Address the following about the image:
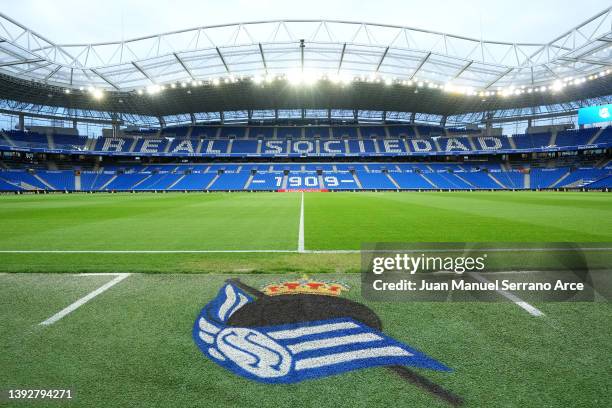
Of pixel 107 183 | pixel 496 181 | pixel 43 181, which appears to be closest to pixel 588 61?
pixel 496 181

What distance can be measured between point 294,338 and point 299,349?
20cm

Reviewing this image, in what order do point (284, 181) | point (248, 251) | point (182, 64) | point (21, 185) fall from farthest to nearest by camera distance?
point (284, 181) → point (21, 185) → point (182, 64) → point (248, 251)

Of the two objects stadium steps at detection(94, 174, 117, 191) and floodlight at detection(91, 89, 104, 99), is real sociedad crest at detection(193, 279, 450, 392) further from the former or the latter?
stadium steps at detection(94, 174, 117, 191)

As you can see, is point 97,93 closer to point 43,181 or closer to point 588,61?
point 43,181

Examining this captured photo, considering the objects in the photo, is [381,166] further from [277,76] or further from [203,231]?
[203,231]

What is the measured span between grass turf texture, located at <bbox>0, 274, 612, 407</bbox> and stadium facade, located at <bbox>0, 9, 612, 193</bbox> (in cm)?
4153

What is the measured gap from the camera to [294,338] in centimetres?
300

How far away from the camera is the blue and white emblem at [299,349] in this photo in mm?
2508

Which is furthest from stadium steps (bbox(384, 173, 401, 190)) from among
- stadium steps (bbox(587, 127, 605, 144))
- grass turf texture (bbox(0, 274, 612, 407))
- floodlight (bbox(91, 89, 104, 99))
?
grass turf texture (bbox(0, 274, 612, 407))

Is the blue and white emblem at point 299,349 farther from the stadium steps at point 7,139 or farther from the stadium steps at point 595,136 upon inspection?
the stadium steps at point 595,136

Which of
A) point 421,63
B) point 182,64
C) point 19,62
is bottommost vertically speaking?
point 19,62

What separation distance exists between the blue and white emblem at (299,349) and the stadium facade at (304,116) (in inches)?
1648

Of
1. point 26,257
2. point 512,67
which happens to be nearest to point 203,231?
point 26,257

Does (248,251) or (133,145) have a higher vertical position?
(133,145)
